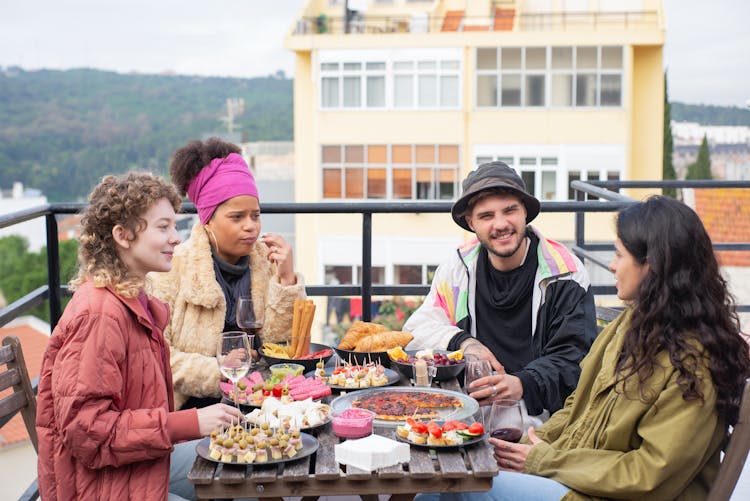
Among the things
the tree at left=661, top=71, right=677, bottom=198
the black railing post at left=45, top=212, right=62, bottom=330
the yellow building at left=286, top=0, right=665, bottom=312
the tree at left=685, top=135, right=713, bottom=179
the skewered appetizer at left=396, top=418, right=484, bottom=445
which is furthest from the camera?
the tree at left=661, top=71, right=677, bottom=198

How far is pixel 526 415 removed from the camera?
283 cm

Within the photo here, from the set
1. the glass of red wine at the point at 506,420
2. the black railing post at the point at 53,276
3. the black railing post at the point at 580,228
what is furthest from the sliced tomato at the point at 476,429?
the black railing post at the point at 580,228

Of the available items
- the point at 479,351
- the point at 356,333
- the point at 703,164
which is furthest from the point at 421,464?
the point at 703,164

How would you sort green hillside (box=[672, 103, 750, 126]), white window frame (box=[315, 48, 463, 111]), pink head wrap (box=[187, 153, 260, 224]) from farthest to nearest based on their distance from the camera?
white window frame (box=[315, 48, 463, 111]) → green hillside (box=[672, 103, 750, 126]) → pink head wrap (box=[187, 153, 260, 224])

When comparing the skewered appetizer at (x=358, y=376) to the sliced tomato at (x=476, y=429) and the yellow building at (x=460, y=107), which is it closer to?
the sliced tomato at (x=476, y=429)

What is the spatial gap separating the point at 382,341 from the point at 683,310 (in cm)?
115

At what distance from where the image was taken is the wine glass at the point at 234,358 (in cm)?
243

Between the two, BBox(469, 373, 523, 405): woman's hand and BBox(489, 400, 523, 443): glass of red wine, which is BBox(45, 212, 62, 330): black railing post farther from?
BBox(489, 400, 523, 443): glass of red wine

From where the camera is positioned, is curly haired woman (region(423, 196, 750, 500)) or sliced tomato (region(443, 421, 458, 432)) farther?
sliced tomato (region(443, 421, 458, 432))

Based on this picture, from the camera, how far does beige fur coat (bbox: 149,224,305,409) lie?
287cm

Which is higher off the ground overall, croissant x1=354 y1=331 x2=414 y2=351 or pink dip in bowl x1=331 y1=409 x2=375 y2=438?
croissant x1=354 y1=331 x2=414 y2=351

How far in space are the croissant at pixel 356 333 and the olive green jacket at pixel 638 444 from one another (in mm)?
850

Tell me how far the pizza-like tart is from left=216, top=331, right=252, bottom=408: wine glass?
0.31m

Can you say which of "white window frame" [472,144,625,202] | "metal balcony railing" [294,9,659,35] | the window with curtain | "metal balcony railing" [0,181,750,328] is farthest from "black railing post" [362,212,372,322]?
"metal balcony railing" [294,9,659,35]
